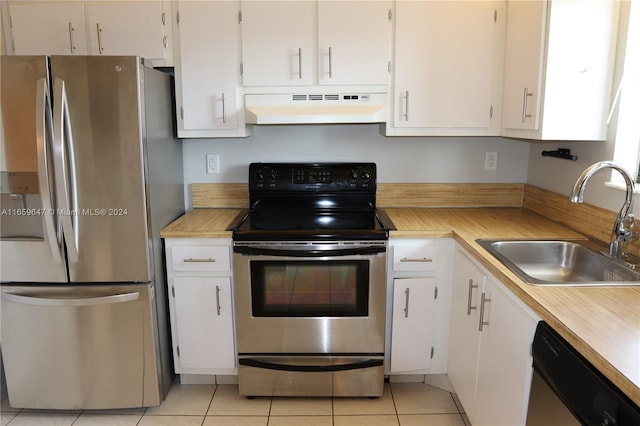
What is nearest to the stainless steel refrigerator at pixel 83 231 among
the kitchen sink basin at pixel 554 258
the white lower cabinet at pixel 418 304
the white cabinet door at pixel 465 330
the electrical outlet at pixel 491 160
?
the white lower cabinet at pixel 418 304

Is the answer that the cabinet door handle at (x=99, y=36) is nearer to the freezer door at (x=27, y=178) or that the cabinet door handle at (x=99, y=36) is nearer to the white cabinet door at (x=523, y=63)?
the freezer door at (x=27, y=178)

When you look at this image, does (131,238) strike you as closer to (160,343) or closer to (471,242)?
(160,343)

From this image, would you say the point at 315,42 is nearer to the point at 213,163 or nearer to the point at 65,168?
the point at 213,163

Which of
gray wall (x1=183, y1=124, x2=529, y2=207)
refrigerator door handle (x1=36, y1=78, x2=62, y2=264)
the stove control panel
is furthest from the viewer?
gray wall (x1=183, y1=124, x2=529, y2=207)

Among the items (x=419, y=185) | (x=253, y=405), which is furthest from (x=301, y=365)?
(x=419, y=185)

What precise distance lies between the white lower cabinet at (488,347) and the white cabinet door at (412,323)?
12cm

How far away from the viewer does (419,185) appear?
2820 mm

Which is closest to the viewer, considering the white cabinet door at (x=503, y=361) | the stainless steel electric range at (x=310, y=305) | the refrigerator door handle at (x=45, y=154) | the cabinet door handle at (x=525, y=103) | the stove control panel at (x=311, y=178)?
the white cabinet door at (x=503, y=361)

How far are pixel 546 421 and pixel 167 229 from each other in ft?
5.91

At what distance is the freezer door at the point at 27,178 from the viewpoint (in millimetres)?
1981

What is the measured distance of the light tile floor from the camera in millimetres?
2260

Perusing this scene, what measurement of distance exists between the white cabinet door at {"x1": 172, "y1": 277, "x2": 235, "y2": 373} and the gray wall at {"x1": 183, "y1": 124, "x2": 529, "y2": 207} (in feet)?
2.47

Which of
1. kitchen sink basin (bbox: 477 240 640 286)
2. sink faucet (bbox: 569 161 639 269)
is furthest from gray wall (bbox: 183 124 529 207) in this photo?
sink faucet (bbox: 569 161 639 269)

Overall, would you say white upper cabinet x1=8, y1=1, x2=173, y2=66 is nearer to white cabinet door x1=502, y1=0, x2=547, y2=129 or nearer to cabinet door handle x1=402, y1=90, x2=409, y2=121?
cabinet door handle x1=402, y1=90, x2=409, y2=121
